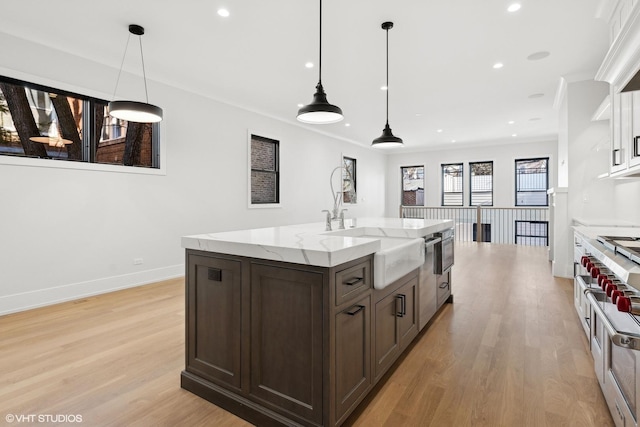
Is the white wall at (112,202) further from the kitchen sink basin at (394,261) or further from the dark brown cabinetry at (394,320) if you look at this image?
the dark brown cabinetry at (394,320)

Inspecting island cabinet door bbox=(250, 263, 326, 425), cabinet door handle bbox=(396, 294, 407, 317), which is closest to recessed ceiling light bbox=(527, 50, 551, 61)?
cabinet door handle bbox=(396, 294, 407, 317)

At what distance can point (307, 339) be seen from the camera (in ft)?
5.11

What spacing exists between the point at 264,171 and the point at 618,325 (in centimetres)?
586

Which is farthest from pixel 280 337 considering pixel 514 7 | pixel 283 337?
pixel 514 7

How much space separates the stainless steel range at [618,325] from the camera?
1266mm

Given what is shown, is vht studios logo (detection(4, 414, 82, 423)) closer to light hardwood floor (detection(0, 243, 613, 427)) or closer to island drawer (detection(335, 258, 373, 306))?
light hardwood floor (detection(0, 243, 613, 427))

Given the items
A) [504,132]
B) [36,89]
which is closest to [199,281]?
[36,89]

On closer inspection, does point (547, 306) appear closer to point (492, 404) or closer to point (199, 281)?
point (492, 404)

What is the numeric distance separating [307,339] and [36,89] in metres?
4.17

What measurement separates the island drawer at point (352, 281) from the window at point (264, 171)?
484 centimetres

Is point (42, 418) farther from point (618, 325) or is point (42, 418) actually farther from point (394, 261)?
point (618, 325)

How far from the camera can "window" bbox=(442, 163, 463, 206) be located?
10780 mm

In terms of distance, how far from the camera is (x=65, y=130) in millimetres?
3836

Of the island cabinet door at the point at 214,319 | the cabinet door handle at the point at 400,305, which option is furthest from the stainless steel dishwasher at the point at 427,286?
the island cabinet door at the point at 214,319
